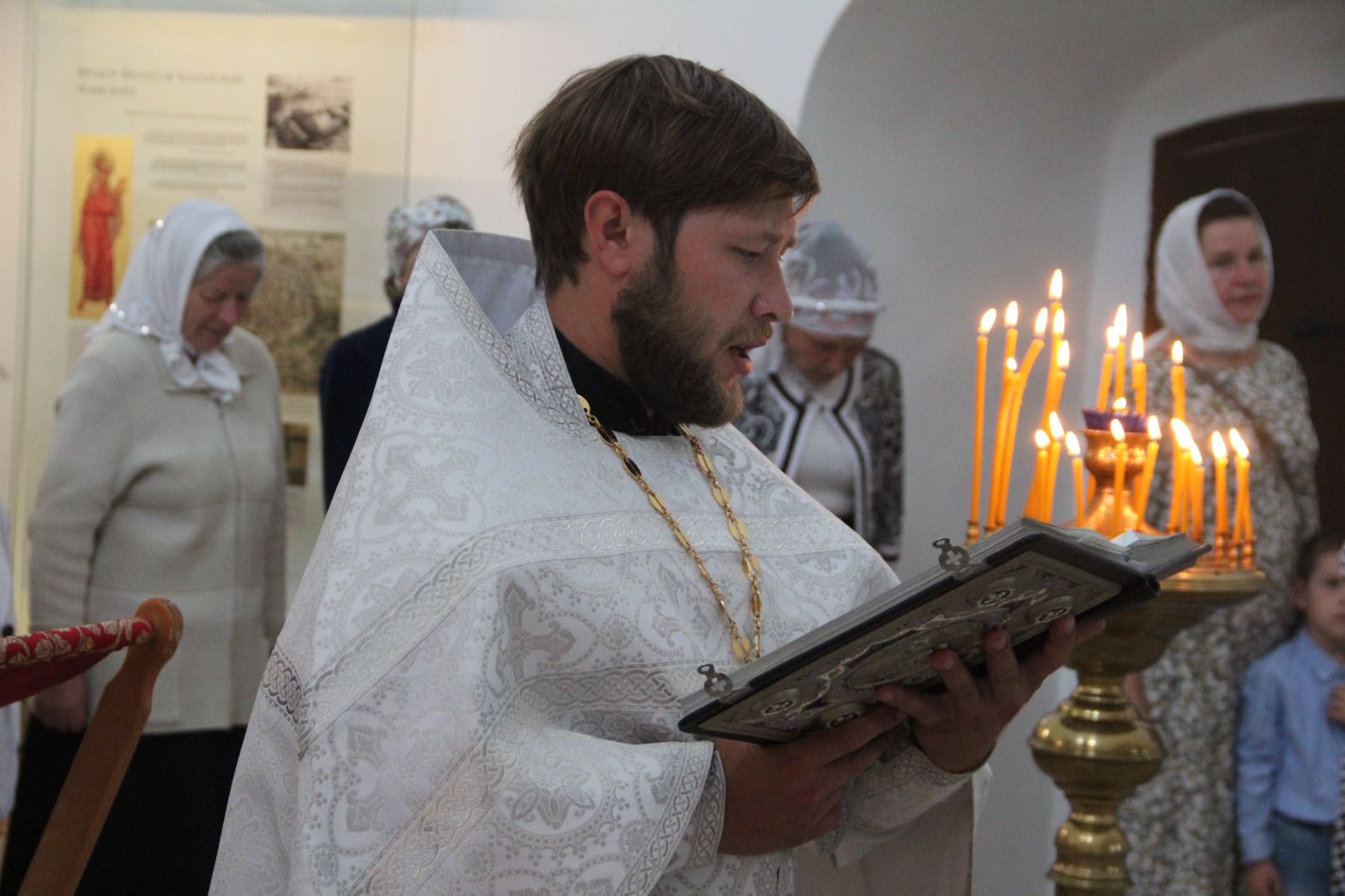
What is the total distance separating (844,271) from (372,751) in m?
2.65

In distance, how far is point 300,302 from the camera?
475 cm

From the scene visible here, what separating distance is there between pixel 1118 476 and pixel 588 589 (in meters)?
1.08

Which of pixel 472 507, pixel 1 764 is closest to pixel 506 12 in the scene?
pixel 1 764

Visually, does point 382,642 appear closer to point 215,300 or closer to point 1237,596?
point 1237,596

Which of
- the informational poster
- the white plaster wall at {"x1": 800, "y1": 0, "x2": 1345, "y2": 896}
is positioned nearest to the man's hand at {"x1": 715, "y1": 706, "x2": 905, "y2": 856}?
the white plaster wall at {"x1": 800, "y1": 0, "x2": 1345, "y2": 896}

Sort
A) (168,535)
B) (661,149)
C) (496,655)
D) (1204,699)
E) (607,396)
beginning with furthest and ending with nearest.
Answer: (1204,699), (168,535), (607,396), (661,149), (496,655)

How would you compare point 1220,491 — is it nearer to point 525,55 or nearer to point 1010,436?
point 1010,436

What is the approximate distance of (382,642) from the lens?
5.24 feet

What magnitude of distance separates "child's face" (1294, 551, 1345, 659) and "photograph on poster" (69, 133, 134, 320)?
10.9 ft

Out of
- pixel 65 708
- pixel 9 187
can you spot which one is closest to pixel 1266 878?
pixel 65 708

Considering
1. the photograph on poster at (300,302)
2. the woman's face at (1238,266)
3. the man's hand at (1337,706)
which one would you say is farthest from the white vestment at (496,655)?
the woman's face at (1238,266)

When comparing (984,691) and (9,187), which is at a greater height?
(9,187)

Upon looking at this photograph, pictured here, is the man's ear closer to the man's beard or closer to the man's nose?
the man's beard

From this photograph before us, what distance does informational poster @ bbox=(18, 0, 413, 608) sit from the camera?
455cm
